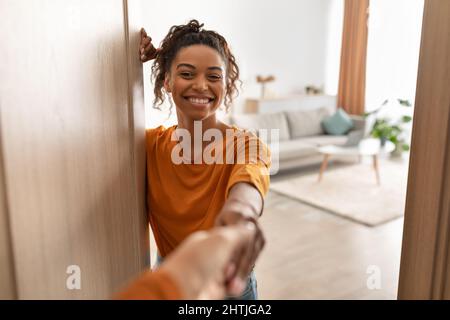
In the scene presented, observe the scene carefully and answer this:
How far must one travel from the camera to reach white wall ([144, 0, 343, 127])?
4.99 metres

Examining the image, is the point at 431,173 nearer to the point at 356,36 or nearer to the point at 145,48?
the point at 356,36

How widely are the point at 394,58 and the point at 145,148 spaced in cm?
73

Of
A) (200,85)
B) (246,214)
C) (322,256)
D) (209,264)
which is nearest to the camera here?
(209,264)

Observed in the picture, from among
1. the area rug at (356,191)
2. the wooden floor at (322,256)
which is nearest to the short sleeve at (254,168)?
the wooden floor at (322,256)

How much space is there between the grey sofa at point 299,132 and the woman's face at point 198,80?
12.0 feet

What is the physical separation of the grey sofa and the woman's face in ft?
12.0

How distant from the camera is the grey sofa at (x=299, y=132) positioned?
4789mm

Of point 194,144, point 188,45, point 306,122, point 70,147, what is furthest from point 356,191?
point 70,147

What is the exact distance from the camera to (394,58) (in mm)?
1180

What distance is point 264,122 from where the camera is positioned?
5008mm

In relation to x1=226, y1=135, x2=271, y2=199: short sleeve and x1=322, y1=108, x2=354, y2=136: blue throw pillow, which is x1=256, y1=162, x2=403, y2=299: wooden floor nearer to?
x1=226, y1=135, x2=271, y2=199: short sleeve

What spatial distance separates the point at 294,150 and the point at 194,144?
3883 mm

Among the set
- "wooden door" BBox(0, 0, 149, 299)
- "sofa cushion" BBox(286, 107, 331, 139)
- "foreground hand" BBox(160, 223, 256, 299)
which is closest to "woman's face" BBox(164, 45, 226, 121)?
"wooden door" BBox(0, 0, 149, 299)

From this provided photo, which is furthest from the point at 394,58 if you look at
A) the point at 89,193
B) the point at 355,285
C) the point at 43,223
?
the point at 355,285
